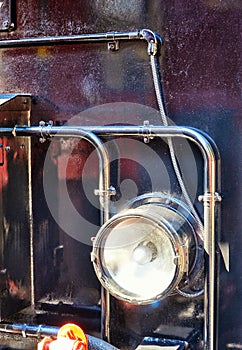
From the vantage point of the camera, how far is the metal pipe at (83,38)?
2.17 m

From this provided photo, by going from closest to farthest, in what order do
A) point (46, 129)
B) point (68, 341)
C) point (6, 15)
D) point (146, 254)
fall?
point (68, 341), point (146, 254), point (46, 129), point (6, 15)

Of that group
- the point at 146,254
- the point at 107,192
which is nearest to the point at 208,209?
the point at 146,254

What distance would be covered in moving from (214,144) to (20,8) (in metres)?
1.10

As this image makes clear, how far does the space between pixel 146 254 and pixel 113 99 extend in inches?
28.4

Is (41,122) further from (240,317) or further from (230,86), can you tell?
(240,317)

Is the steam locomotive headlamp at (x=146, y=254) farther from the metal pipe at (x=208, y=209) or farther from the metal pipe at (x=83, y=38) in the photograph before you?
the metal pipe at (x=83, y=38)

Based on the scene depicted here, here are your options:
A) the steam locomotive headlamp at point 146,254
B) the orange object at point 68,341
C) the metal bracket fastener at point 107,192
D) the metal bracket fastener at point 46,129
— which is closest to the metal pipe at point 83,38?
the metal bracket fastener at point 46,129

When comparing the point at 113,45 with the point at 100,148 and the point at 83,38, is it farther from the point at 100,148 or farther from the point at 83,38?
the point at 100,148

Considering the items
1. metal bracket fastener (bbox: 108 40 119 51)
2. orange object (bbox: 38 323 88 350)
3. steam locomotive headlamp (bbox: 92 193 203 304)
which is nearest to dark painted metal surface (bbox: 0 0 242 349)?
metal bracket fastener (bbox: 108 40 119 51)

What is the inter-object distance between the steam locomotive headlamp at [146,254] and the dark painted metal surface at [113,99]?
0.64 feet

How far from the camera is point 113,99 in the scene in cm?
230

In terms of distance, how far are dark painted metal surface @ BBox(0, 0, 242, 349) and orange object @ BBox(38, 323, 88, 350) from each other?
50cm

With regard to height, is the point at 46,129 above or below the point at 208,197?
above

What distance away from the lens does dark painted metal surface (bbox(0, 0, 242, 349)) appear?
2.13m
